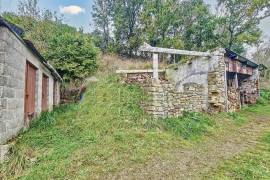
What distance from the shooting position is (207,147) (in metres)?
6.25

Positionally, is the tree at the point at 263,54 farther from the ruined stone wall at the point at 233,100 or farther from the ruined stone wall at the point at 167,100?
the ruined stone wall at the point at 167,100

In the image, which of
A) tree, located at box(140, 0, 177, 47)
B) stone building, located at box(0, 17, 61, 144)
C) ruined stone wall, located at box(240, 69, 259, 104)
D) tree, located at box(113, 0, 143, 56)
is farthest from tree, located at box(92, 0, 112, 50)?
stone building, located at box(0, 17, 61, 144)

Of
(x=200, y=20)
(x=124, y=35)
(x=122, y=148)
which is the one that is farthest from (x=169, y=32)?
(x=122, y=148)

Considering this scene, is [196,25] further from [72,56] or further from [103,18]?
[72,56]

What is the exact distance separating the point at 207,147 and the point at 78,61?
25.5ft

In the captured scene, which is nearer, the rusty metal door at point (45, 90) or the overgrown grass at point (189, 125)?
the overgrown grass at point (189, 125)

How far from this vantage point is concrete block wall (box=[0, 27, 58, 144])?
15.2 feet

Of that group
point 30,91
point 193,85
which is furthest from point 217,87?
point 30,91

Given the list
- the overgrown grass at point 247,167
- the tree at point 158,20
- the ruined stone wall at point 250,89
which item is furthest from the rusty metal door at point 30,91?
the tree at point 158,20

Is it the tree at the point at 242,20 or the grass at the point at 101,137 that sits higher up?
the tree at the point at 242,20

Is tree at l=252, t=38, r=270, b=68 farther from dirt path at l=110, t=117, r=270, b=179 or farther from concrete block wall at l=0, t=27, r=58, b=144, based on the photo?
concrete block wall at l=0, t=27, r=58, b=144

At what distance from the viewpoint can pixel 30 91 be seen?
6.88 meters

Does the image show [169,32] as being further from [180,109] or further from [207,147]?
[207,147]

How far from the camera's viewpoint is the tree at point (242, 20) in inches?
746
